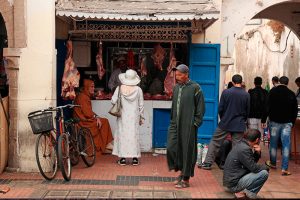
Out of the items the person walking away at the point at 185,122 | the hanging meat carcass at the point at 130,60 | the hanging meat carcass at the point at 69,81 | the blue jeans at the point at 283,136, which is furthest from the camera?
the hanging meat carcass at the point at 130,60

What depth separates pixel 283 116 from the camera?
9.02 meters

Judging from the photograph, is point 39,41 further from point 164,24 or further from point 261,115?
point 261,115

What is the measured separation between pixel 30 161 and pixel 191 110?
2.96m

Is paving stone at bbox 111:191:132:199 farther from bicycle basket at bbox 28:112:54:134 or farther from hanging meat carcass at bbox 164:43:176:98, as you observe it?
hanging meat carcass at bbox 164:43:176:98

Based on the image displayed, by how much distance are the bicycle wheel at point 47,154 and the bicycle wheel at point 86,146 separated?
0.74 metres

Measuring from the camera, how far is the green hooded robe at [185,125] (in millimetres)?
7508

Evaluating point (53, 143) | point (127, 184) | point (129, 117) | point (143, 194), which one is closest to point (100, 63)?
point (129, 117)

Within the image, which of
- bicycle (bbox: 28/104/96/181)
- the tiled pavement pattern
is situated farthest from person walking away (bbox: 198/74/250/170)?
bicycle (bbox: 28/104/96/181)

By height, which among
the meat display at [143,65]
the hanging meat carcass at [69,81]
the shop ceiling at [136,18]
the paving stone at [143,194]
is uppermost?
the shop ceiling at [136,18]

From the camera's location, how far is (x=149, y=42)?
11.2 metres

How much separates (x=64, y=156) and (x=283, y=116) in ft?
12.9

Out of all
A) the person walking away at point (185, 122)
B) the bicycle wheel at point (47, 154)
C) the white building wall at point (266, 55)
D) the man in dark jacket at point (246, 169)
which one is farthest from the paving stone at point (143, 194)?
the white building wall at point (266, 55)

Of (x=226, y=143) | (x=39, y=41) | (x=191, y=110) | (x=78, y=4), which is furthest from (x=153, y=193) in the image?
(x=78, y=4)

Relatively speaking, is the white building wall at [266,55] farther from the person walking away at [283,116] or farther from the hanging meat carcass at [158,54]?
the person walking away at [283,116]
